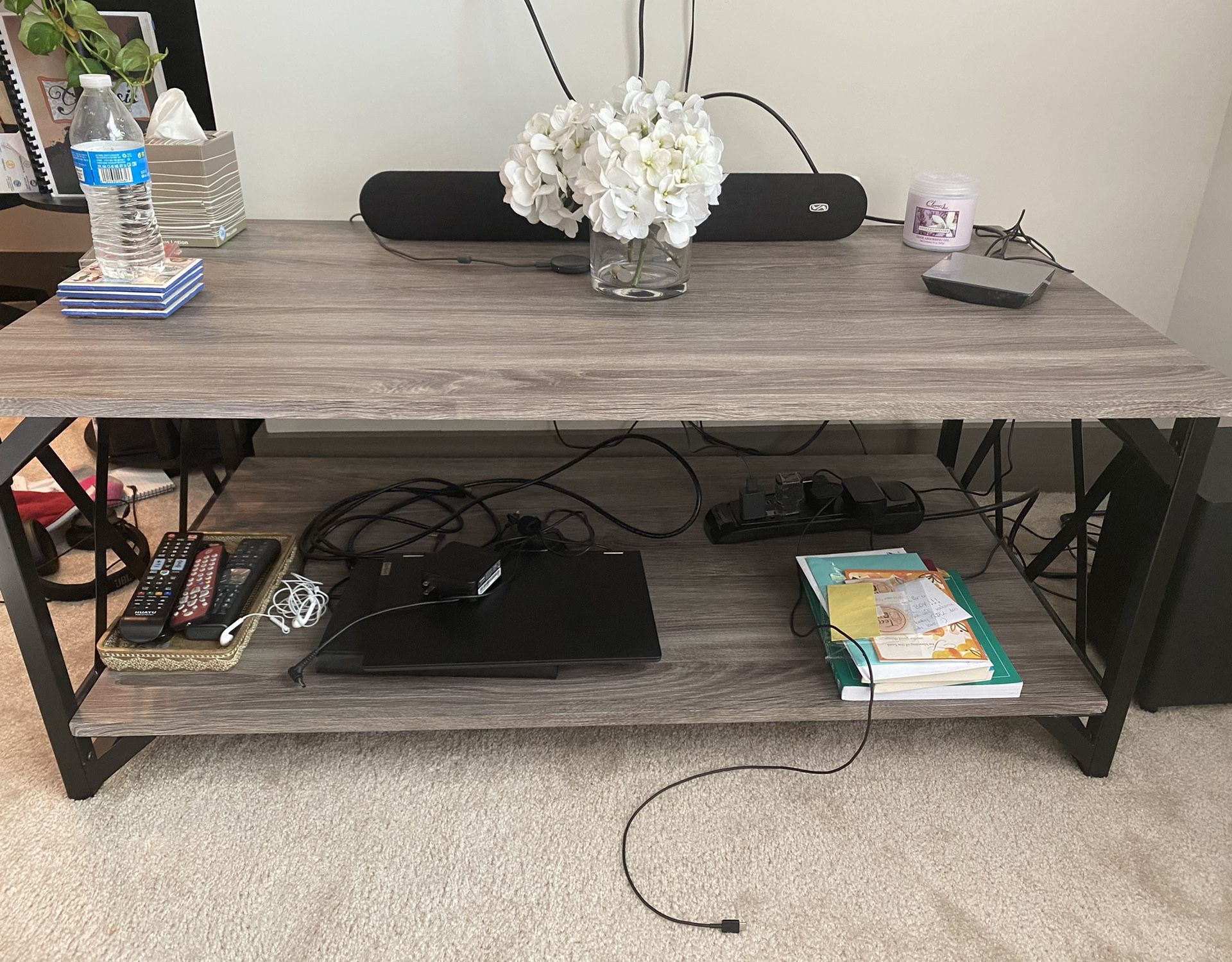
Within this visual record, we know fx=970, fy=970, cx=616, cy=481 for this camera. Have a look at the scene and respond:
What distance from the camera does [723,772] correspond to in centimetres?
119

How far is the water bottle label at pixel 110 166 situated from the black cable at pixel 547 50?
1.93 ft

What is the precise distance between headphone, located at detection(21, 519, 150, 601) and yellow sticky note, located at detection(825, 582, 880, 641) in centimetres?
99

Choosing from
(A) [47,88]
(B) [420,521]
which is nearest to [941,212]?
(B) [420,521]

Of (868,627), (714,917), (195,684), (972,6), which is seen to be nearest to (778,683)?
(868,627)

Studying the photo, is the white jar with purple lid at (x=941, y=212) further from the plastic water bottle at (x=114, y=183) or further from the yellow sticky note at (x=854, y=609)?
the plastic water bottle at (x=114, y=183)

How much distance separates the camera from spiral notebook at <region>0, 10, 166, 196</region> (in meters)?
1.42

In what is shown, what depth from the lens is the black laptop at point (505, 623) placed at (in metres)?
1.12

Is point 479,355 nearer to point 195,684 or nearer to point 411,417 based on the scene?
point 411,417

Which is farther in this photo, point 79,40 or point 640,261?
point 79,40

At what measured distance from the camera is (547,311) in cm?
111

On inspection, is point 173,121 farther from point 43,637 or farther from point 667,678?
point 667,678

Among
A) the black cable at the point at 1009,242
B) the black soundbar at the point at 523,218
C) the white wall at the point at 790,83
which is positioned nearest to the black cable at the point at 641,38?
the white wall at the point at 790,83

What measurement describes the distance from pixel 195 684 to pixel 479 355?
518 millimetres

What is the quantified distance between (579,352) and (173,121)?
0.63m
